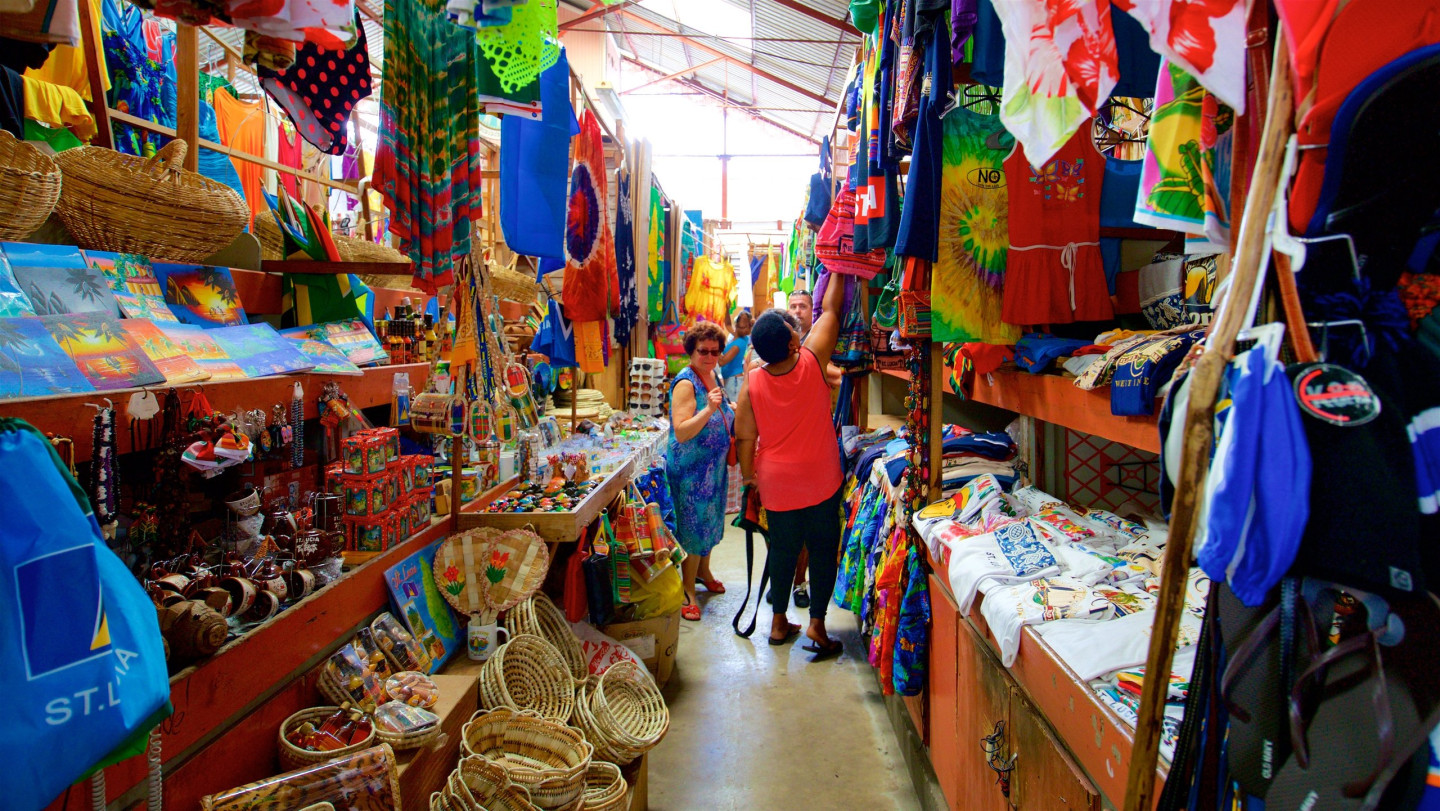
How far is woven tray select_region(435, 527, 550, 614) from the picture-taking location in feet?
8.42

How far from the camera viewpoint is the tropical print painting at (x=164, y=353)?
169 centimetres

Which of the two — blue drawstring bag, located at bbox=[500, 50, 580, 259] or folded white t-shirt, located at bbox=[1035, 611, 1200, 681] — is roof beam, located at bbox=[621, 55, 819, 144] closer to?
blue drawstring bag, located at bbox=[500, 50, 580, 259]

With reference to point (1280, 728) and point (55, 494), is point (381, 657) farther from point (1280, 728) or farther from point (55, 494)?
point (1280, 728)

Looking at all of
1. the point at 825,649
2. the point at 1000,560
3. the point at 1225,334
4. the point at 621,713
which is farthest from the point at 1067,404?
the point at 825,649

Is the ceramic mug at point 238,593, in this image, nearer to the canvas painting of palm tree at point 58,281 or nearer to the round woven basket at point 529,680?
the canvas painting of palm tree at point 58,281

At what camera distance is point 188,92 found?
2510 millimetres

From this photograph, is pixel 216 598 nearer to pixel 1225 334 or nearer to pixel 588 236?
pixel 1225 334

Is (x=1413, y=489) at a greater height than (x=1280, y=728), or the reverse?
(x=1413, y=489)

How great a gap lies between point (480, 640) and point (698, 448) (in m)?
2.00

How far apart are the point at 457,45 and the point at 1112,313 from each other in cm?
226

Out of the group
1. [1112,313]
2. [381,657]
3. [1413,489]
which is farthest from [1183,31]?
[381,657]

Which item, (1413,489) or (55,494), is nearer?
(1413,489)

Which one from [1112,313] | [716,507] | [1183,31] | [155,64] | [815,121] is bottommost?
[716,507]

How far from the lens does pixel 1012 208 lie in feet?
7.63
